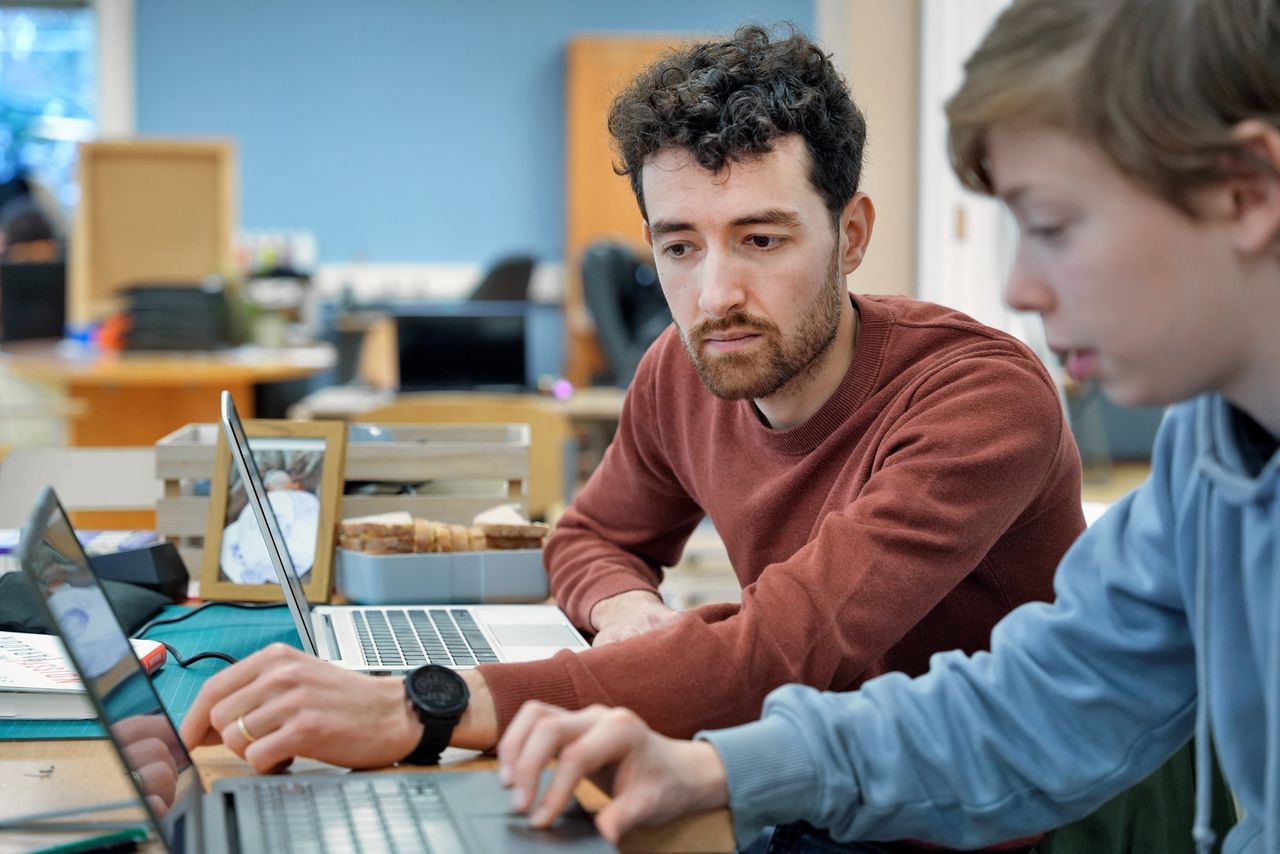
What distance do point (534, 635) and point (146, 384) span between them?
10.5ft

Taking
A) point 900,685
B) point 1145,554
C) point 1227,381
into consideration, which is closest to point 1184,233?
point 1227,381

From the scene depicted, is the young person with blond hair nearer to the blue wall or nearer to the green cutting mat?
the green cutting mat

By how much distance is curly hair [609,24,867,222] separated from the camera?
145 cm

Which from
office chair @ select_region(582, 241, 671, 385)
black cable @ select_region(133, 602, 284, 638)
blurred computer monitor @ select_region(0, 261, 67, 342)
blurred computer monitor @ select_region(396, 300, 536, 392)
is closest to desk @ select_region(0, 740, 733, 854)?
black cable @ select_region(133, 602, 284, 638)

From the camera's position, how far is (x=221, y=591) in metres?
1.74

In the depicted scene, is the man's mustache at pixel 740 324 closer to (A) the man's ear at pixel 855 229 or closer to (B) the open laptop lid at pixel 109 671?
(A) the man's ear at pixel 855 229

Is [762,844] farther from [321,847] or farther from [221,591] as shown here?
[221,591]

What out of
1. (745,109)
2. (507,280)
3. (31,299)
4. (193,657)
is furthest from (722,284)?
(507,280)

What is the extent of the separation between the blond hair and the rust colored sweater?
52 centimetres

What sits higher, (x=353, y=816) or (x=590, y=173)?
(x=590, y=173)

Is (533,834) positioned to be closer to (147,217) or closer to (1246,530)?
(1246,530)

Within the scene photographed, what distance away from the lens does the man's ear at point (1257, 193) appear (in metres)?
0.74

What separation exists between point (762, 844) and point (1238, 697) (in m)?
0.49

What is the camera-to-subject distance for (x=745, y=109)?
1.46 metres
